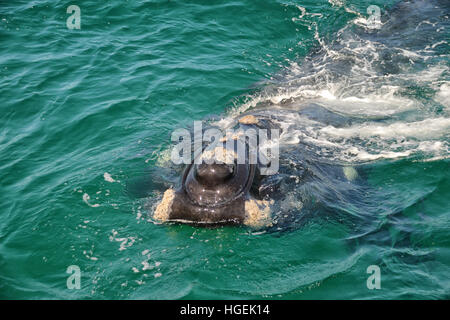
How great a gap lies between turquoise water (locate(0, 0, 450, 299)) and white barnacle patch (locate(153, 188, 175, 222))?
21cm

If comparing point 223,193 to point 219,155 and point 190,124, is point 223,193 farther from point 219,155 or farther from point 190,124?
point 190,124

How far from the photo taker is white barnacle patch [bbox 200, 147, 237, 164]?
8.25 m

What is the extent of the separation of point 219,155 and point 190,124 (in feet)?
15.1

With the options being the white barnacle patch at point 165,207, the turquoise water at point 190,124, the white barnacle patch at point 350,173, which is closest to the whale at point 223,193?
the white barnacle patch at point 165,207

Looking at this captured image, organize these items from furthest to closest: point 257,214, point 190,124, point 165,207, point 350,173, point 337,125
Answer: point 190,124 < point 337,125 < point 350,173 < point 165,207 < point 257,214

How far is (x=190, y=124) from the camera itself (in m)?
12.8

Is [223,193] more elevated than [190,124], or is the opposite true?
[190,124]

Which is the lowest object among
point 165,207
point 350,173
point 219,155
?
point 165,207

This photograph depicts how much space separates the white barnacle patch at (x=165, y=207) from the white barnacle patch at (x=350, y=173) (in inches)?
150

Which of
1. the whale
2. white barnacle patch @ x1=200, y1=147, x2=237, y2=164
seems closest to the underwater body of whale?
the whale

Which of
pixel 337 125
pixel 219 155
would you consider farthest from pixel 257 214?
pixel 337 125

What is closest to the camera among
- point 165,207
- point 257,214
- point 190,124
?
point 257,214

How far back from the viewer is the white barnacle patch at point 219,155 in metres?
8.25

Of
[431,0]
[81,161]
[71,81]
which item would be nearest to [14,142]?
[81,161]
